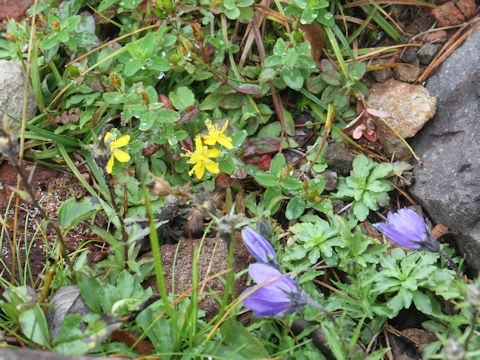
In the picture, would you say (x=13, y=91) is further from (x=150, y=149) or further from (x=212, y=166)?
(x=212, y=166)

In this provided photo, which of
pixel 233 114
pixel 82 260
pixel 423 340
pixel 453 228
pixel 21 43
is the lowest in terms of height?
pixel 423 340

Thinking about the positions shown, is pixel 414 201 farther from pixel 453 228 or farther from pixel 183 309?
pixel 183 309

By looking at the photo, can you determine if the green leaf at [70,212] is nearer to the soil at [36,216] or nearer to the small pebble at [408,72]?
the soil at [36,216]

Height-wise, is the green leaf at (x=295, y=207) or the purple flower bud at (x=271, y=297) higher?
the purple flower bud at (x=271, y=297)

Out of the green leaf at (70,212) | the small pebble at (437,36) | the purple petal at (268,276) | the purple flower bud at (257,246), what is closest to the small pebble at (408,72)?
the small pebble at (437,36)

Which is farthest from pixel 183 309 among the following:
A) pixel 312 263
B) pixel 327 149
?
pixel 327 149

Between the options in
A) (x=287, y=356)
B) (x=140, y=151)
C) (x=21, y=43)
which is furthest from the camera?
(x=21, y=43)

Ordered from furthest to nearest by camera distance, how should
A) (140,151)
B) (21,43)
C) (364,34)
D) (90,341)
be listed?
(364,34), (21,43), (140,151), (90,341)
